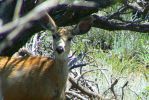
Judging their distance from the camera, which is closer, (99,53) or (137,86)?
(137,86)

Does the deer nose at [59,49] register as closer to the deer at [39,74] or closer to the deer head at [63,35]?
the deer head at [63,35]

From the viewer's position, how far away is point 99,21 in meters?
5.43

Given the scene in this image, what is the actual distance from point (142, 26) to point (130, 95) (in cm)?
267

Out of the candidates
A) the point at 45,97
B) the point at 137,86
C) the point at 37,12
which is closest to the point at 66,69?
the point at 45,97

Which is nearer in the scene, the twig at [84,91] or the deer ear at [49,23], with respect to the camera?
the deer ear at [49,23]

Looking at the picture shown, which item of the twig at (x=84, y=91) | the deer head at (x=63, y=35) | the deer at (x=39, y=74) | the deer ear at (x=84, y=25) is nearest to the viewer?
the deer ear at (x=84, y=25)

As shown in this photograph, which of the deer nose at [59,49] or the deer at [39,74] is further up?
the deer nose at [59,49]

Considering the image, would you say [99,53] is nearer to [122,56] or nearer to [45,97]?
[122,56]

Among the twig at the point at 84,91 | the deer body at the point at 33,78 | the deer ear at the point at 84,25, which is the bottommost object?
the twig at the point at 84,91

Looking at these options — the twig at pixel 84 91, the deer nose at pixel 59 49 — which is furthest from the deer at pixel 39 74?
the twig at pixel 84 91

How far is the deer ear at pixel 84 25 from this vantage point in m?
5.22

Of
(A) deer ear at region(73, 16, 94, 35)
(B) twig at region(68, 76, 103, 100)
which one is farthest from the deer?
(B) twig at region(68, 76, 103, 100)

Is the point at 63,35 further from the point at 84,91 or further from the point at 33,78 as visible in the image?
the point at 84,91

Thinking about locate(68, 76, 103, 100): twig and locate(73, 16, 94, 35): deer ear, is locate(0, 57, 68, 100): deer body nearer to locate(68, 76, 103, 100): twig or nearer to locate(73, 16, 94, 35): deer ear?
locate(73, 16, 94, 35): deer ear
